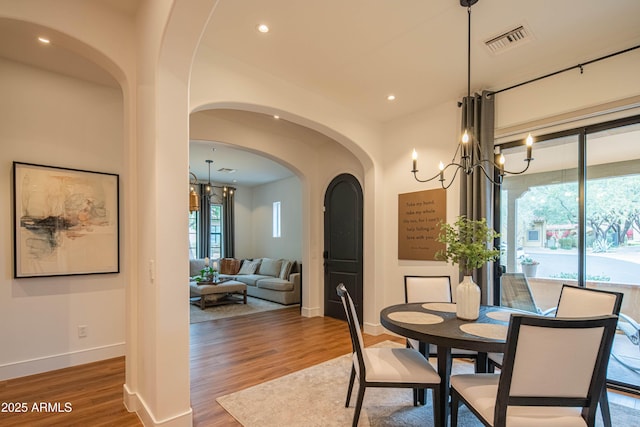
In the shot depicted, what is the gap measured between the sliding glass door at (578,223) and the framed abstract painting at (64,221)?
436 centimetres

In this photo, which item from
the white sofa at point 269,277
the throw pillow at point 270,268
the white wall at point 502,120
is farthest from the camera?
the throw pillow at point 270,268

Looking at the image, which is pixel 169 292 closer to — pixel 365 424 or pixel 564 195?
pixel 365 424

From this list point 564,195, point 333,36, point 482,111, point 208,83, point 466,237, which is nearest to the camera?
point 466,237

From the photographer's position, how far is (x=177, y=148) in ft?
7.34

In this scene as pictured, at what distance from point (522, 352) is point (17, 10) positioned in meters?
3.55

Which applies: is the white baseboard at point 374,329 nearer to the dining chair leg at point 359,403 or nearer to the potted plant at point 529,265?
the potted plant at point 529,265

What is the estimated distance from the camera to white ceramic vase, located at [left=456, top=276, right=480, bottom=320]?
235cm

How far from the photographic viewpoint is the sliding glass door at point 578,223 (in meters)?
2.97

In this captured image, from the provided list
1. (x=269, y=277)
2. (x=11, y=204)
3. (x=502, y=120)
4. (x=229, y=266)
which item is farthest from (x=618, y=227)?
(x=229, y=266)

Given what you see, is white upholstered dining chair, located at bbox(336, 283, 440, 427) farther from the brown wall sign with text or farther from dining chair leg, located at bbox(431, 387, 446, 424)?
the brown wall sign with text

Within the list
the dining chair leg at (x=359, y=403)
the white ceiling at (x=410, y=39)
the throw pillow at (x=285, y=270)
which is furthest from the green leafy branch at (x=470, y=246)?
the throw pillow at (x=285, y=270)

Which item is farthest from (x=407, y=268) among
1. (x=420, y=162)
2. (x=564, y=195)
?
(x=564, y=195)

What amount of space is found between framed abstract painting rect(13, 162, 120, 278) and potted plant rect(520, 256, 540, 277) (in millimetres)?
4481

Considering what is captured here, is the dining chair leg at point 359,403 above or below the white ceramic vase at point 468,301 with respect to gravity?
below
